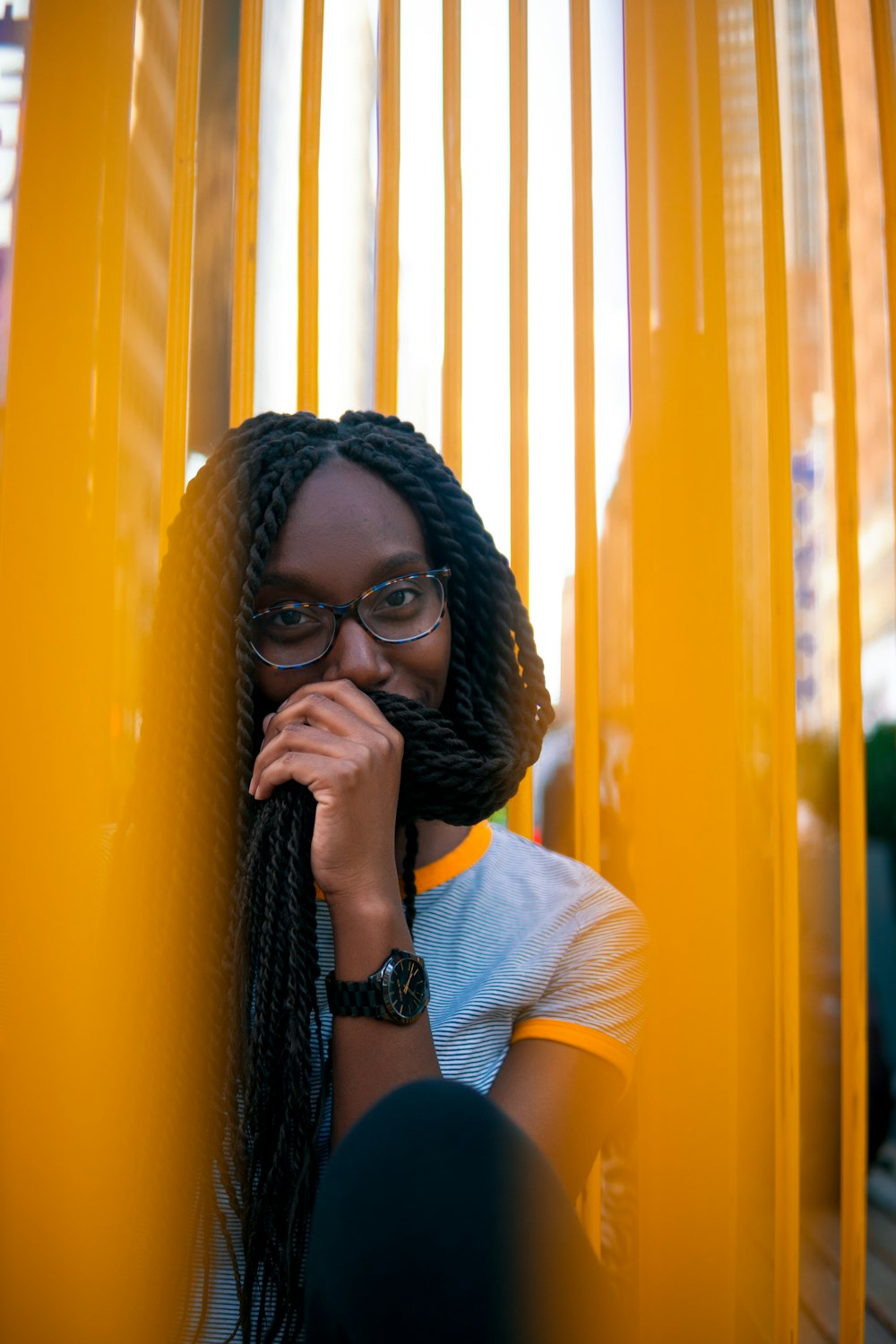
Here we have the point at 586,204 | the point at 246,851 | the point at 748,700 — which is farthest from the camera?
the point at 586,204

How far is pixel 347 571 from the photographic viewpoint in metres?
1.01

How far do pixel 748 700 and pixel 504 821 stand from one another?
42 cm

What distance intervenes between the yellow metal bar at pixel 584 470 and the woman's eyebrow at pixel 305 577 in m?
0.27

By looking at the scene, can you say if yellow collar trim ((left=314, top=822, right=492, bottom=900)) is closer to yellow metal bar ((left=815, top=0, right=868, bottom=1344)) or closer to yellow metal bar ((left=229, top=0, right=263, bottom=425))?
yellow metal bar ((left=815, top=0, right=868, bottom=1344))

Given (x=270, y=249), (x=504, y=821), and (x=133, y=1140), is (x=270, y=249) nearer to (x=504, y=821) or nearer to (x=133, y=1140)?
(x=504, y=821)

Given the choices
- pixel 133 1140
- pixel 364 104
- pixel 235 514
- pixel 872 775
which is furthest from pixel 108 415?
pixel 872 775

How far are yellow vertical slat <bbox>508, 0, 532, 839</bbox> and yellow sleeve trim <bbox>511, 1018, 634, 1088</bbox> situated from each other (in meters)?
0.29

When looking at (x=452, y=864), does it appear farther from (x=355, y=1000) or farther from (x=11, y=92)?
(x=11, y=92)

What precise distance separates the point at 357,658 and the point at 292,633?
83 millimetres

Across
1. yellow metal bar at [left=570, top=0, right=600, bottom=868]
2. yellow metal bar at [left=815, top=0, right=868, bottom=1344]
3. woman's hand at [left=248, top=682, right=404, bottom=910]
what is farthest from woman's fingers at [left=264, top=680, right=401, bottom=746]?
yellow metal bar at [left=815, top=0, right=868, bottom=1344]

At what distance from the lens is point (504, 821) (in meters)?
1.37

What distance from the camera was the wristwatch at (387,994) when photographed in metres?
0.87

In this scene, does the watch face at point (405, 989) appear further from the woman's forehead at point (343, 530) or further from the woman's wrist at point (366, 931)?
the woman's forehead at point (343, 530)

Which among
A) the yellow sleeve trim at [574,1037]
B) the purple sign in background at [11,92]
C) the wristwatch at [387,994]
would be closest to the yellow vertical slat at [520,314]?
the yellow sleeve trim at [574,1037]
